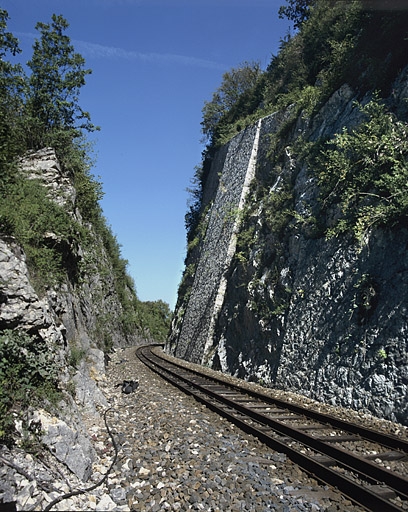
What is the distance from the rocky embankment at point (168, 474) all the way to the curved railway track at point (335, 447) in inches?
6.5

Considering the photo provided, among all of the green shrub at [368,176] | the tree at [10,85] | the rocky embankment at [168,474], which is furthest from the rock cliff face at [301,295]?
the tree at [10,85]

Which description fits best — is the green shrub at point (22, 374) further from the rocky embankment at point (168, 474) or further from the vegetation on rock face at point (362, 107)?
the vegetation on rock face at point (362, 107)

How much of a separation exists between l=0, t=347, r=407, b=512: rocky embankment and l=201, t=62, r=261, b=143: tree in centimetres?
2965

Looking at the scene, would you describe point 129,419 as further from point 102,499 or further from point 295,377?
point 295,377

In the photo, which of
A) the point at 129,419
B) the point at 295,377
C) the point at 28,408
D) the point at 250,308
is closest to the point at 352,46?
the point at 250,308

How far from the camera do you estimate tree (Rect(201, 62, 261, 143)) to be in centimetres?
3194

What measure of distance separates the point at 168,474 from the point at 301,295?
737 cm

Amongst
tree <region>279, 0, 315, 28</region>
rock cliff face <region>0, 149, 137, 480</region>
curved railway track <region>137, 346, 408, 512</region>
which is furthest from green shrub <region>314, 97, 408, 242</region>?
tree <region>279, 0, 315, 28</region>

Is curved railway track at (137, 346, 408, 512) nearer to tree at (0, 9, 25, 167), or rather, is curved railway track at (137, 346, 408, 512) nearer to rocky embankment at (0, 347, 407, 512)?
rocky embankment at (0, 347, 407, 512)

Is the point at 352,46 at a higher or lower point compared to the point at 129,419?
higher

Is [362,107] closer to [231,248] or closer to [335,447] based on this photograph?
[231,248]

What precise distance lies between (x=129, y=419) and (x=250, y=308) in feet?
24.9

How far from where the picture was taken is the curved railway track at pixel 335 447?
3.95 metres

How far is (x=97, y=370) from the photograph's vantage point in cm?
1056
